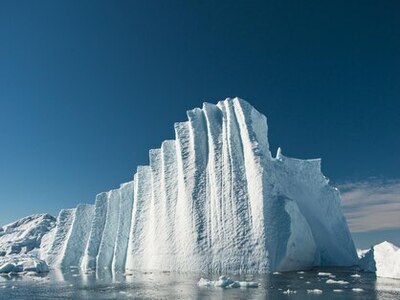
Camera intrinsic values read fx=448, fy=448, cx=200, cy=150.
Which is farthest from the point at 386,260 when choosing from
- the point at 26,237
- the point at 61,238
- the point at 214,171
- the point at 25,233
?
the point at 25,233

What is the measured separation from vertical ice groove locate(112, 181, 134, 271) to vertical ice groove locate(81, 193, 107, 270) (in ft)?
8.10

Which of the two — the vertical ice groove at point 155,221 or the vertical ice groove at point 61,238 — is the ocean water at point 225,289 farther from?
the vertical ice groove at point 61,238

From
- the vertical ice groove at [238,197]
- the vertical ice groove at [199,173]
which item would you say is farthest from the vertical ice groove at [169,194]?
the vertical ice groove at [238,197]

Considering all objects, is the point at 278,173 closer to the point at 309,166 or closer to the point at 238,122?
the point at 238,122

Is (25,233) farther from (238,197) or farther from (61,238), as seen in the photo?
(238,197)

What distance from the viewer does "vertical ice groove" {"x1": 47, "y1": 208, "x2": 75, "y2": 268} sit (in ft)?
144

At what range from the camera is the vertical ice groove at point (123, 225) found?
121 ft

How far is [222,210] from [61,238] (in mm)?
24157

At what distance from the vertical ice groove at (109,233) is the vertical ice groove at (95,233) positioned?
2.72 feet

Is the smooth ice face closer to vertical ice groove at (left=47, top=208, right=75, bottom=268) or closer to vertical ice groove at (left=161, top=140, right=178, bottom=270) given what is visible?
vertical ice groove at (left=161, top=140, right=178, bottom=270)

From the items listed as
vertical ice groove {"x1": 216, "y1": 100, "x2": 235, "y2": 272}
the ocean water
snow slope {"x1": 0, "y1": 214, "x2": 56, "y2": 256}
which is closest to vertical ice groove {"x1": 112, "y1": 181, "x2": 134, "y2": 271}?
vertical ice groove {"x1": 216, "y1": 100, "x2": 235, "y2": 272}

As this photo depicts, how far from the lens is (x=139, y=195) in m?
38.2

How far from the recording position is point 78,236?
44.2 m

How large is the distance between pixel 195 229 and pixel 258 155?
632cm
